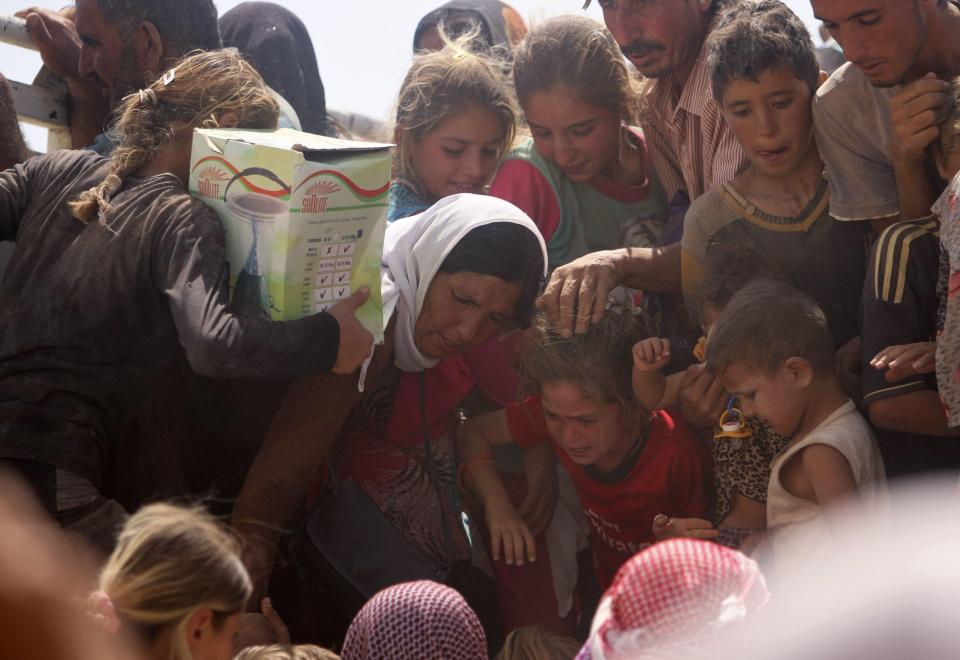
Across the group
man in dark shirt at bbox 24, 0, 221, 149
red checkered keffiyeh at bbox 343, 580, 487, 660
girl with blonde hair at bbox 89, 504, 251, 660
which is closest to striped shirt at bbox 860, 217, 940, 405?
red checkered keffiyeh at bbox 343, 580, 487, 660

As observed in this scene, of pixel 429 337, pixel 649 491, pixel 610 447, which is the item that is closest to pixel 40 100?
pixel 429 337

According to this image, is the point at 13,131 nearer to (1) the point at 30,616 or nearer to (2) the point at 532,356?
(2) the point at 532,356

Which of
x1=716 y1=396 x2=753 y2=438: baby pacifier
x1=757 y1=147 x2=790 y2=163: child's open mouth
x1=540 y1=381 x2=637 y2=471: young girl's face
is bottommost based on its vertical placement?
x1=540 y1=381 x2=637 y2=471: young girl's face

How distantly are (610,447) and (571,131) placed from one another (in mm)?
1173

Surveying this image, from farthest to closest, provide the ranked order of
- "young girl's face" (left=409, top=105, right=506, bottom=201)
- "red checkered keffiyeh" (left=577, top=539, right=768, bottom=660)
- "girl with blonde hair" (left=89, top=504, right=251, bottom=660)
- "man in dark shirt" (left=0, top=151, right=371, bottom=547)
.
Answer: "young girl's face" (left=409, top=105, right=506, bottom=201)
"man in dark shirt" (left=0, top=151, right=371, bottom=547)
"girl with blonde hair" (left=89, top=504, right=251, bottom=660)
"red checkered keffiyeh" (left=577, top=539, right=768, bottom=660)

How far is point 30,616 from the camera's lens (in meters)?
2.46

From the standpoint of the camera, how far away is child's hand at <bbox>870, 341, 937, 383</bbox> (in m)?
3.05

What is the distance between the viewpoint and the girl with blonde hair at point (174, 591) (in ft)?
8.19

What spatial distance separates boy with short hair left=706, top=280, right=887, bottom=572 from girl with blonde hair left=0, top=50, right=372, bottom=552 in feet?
3.27

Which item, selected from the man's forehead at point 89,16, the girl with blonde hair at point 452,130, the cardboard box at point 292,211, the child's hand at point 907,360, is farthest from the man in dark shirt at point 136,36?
the child's hand at point 907,360

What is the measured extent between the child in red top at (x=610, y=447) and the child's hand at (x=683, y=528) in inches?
9.4

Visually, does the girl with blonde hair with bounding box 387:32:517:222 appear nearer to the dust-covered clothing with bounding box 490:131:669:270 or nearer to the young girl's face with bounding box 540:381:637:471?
the dust-covered clothing with bounding box 490:131:669:270

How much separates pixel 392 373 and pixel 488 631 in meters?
0.83

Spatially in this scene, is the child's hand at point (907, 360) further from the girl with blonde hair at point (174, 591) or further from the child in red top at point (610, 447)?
the girl with blonde hair at point (174, 591)
